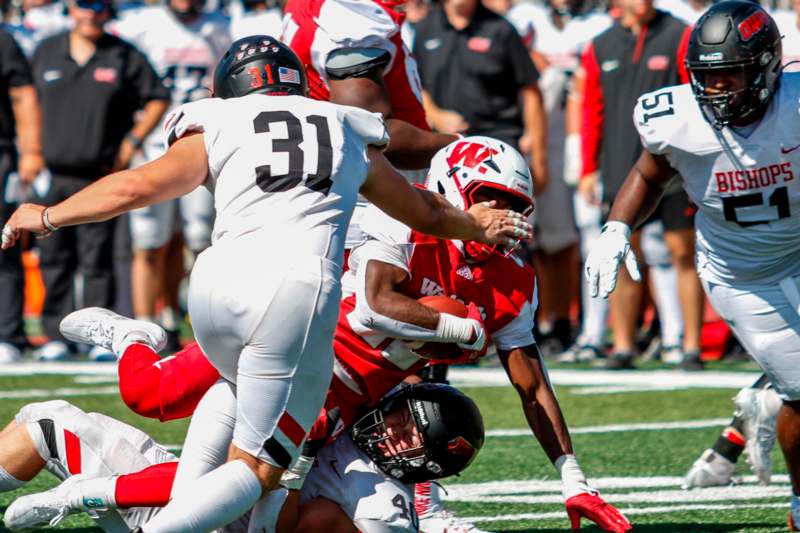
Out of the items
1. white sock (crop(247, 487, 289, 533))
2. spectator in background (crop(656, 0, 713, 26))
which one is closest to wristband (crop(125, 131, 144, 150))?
spectator in background (crop(656, 0, 713, 26))

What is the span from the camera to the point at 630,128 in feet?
28.1

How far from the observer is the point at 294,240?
3777 mm

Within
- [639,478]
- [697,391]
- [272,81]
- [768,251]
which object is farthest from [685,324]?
[272,81]

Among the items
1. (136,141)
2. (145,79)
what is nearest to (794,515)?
(136,141)

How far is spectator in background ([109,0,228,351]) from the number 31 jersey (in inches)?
181

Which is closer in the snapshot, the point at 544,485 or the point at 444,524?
the point at 444,524

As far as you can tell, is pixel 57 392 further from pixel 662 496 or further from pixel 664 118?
pixel 664 118

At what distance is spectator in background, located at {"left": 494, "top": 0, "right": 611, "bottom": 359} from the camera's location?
9383 millimetres

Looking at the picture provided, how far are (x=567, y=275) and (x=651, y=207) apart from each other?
4.46m

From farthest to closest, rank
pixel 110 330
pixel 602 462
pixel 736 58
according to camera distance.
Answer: pixel 602 462
pixel 736 58
pixel 110 330

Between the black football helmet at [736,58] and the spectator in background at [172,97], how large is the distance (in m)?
4.67

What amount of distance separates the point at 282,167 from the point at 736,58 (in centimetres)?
169

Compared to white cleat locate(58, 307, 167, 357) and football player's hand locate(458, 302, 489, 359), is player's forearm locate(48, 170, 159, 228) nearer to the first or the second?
white cleat locate(58, 307, 167, 357)

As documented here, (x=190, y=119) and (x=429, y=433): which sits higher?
(x=190, y=119)
